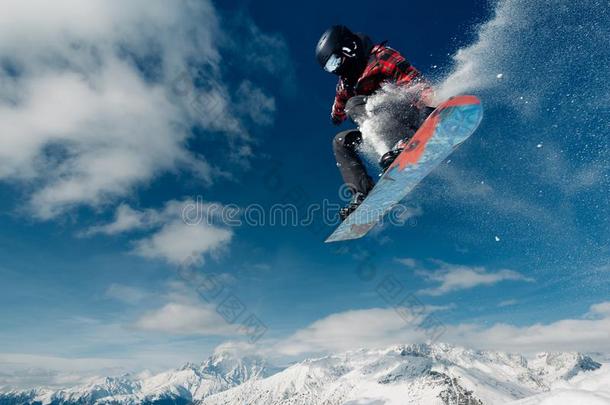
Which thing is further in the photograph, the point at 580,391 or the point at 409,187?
the point at 409,187

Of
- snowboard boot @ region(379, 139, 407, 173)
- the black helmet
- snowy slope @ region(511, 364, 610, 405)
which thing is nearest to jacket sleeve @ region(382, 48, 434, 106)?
the black helmet

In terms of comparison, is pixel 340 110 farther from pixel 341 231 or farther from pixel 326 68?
pixel 341 231

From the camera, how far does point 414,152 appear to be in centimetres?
687

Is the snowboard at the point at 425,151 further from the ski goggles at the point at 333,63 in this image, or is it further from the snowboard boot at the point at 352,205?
the ski goggles at the point at 333,63

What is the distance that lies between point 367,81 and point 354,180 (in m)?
2.03

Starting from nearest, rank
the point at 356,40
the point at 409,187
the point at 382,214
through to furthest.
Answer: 1. the point at 356,40
2. the point at 409,187
3. the point at 382,214

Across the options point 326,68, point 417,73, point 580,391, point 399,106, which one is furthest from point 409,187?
point 580,391

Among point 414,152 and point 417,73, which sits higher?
point 417,73

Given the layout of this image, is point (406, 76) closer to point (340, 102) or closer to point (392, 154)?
point (392, 154)

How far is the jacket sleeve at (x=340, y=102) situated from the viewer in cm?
814

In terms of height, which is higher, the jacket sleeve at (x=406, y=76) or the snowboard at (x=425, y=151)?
the jacket sleeve at (x=406, y=76)

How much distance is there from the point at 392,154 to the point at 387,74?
5.14 ft

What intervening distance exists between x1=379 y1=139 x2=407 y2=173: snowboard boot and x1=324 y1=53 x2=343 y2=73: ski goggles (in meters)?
2.06

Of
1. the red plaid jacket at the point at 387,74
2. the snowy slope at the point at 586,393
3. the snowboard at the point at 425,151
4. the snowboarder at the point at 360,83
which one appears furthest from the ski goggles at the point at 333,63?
the snowy slope at the point at 586,393
